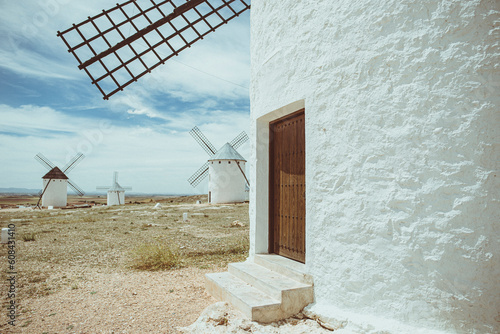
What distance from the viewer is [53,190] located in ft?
108

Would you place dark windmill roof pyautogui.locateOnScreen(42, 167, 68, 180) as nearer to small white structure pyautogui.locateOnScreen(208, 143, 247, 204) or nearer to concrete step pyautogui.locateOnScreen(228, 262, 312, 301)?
small white structure pyautogui.locateOnScreen(208, 143, 247, 204)

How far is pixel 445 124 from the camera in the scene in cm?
251

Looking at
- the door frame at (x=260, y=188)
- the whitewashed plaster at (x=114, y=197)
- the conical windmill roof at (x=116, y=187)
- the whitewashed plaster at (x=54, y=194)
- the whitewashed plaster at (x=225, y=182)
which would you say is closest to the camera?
the door frame at (x=260, y=188)

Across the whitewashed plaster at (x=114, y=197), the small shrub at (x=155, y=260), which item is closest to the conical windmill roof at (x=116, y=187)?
the whitewashed plaster at (x=114, y=197)

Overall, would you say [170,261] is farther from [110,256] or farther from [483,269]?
[483,269]

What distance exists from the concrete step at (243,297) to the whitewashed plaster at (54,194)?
35.6 meters

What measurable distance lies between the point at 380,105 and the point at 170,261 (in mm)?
4896

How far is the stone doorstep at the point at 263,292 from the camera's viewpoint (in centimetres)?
317

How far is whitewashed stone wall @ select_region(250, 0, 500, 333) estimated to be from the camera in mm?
2389

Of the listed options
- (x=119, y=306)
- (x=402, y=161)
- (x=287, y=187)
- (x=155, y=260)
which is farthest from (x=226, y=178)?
(x=402, y=161)

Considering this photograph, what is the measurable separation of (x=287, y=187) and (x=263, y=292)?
1.50 metres

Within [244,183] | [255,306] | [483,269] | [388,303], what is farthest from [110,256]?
[244,183]

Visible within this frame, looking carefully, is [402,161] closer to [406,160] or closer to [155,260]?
[406,160]

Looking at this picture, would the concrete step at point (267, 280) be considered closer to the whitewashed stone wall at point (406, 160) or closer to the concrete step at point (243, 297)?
the concrete step at point (243, 297)
